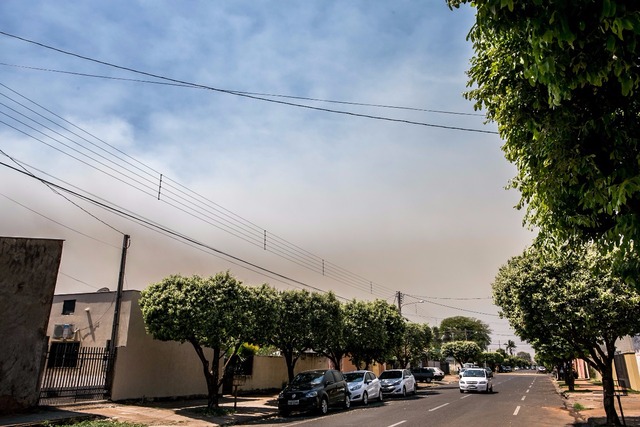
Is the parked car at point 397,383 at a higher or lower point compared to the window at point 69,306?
lower

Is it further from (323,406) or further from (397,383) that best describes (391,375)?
(323,406)

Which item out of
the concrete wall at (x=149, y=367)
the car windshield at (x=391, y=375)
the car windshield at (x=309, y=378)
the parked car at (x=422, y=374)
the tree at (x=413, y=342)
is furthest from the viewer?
the parked car at (x=422, y=374)

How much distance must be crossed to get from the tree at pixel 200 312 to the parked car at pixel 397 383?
13045mm

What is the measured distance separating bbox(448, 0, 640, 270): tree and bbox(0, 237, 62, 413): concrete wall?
46.4ft

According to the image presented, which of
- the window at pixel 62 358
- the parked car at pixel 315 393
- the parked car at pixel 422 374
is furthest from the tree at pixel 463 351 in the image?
the window at pixel 62 358

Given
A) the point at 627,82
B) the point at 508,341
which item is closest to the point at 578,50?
the point at 627,82

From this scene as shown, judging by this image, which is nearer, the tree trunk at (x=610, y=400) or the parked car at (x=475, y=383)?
the tree trunk at (x=610, y=400)

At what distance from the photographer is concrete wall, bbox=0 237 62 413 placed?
45.1 ft

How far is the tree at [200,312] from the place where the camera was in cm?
1744

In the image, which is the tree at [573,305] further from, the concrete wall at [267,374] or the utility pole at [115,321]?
the concrete wall at [267,374]

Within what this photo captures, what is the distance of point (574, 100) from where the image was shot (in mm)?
5633

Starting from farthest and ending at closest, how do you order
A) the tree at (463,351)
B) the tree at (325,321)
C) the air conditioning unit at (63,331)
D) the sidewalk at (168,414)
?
the tree at (463,351), the tree at (325,321), the air conditioning unit at (63,331), the sidewalk at (168,414)

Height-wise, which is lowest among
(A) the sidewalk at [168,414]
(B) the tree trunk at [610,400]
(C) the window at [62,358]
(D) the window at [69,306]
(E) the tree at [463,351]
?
(A) the sidewalk at [168,414]

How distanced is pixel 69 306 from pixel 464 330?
10909 centimetres
